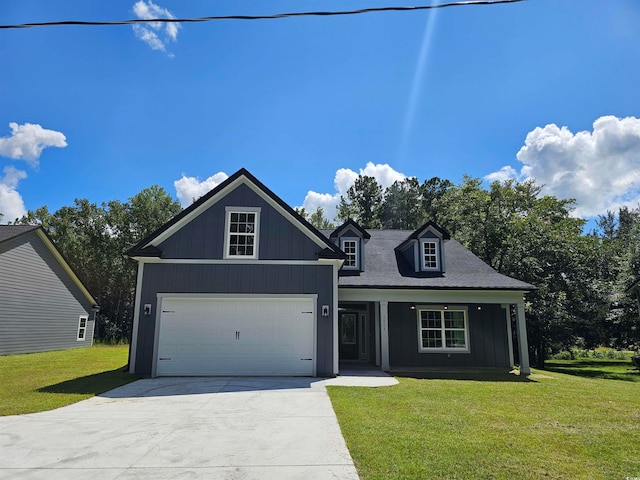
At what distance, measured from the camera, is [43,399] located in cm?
754

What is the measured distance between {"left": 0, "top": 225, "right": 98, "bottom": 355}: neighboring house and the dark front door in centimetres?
1509

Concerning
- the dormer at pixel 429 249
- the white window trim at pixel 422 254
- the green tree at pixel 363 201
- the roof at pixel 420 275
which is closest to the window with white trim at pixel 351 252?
the roof at pixel 420 275

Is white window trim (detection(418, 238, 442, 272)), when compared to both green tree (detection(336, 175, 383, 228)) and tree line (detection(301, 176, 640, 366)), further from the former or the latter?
green tree (detection(336, 175, 383, 228))

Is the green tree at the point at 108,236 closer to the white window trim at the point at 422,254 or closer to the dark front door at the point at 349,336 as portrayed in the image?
the dark front door at the point at 349,336

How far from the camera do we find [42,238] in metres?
19.2

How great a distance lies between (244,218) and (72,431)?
23.9ft

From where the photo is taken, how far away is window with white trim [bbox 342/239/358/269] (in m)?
14.9

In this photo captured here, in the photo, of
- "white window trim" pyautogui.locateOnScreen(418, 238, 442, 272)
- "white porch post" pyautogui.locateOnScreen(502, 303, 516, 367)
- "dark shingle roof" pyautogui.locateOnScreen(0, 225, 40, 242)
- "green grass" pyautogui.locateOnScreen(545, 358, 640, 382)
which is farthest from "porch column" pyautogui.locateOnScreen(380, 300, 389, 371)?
"dark shingle roof" pyautogui.locateOnScreen(0, 225, 40, 242)

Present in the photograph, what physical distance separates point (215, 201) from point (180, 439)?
7.82 meters

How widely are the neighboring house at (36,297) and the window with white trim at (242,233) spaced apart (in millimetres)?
12153

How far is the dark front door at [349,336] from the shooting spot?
643 inches

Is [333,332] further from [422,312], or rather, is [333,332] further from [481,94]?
[481,94]

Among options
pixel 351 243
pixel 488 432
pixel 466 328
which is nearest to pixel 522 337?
pixel 466 328

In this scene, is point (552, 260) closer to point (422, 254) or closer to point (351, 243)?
point (422, 254)
